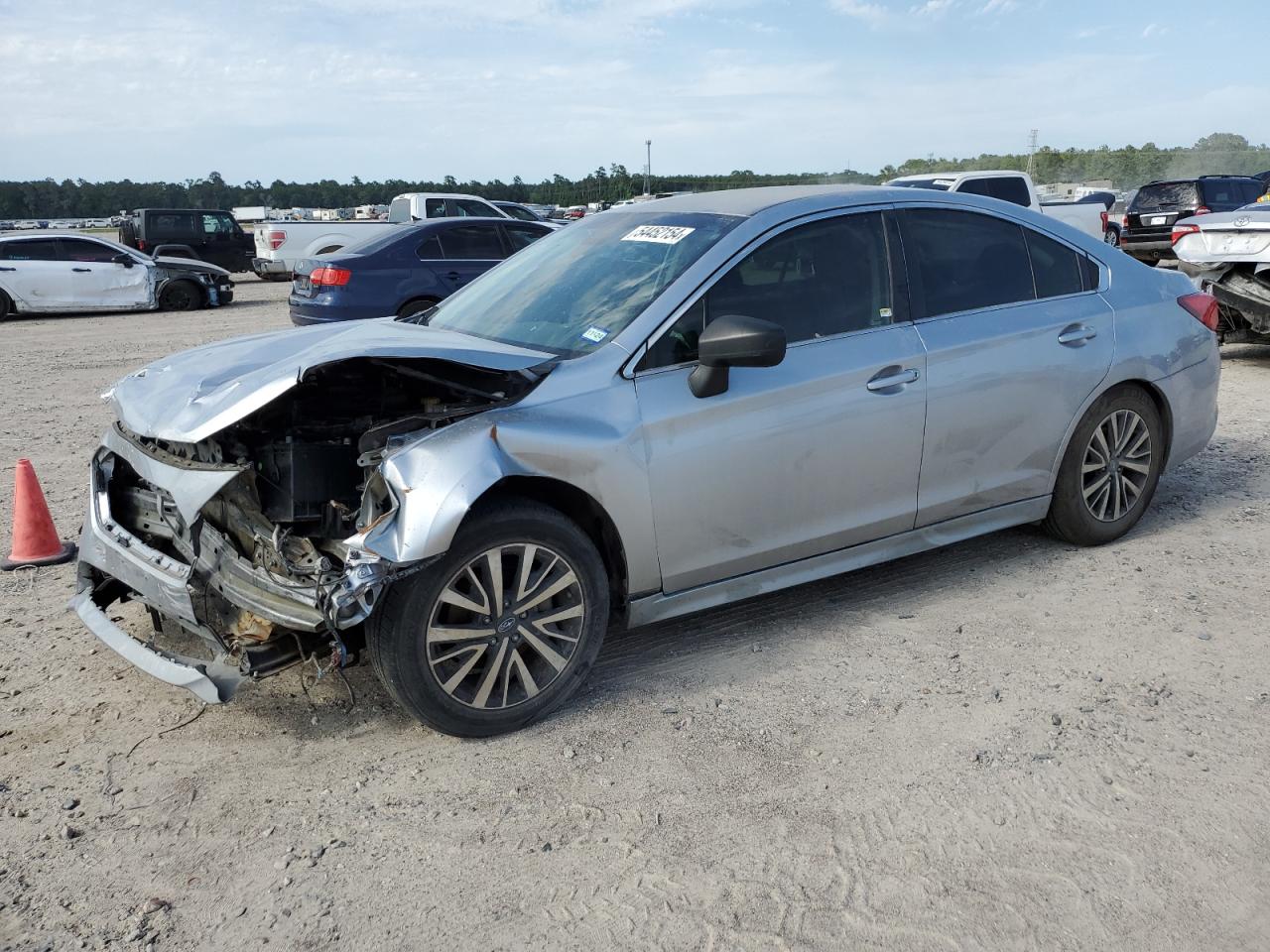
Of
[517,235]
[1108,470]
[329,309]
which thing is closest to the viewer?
[1108,470]

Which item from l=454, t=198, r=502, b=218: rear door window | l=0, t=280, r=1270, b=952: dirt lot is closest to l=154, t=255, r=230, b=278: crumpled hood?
l=454, t=198, r=502, b=218: rear door window

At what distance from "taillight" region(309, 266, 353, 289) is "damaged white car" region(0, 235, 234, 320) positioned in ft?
28.9

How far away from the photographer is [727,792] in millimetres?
3381

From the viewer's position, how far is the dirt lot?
9.24 ft

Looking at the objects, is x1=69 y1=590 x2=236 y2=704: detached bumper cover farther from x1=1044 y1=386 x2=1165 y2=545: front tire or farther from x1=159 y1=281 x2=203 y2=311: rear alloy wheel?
x1=159 y1=281 x2=203 y2=311: rear alloy wheel

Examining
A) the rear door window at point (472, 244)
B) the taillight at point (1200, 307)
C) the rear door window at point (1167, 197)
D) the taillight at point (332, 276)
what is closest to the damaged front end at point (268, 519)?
the taillight at point (1200, 307)

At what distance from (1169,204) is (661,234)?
20446 millimetres

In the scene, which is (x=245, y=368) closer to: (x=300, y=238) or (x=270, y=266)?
(x=300, y=238)

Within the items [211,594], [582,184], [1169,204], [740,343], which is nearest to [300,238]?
[1169,204]

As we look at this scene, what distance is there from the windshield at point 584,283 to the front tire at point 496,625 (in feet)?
2.56

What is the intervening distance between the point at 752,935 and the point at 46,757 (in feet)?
7.93

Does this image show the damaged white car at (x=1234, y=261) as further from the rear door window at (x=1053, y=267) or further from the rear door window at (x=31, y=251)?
the rear door window at (x=31, y=251)

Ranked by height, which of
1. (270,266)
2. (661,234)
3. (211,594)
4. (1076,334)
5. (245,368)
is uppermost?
(661,234)

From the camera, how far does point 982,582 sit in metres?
5.06
